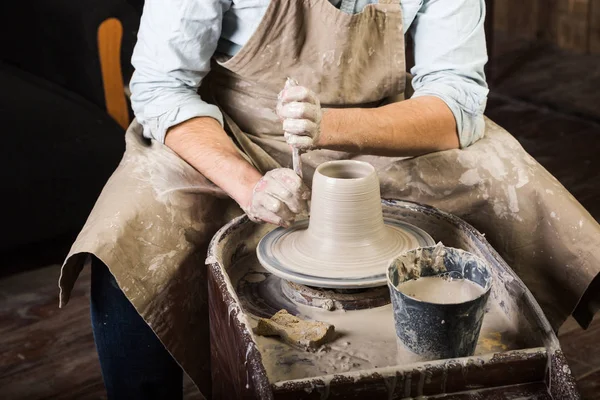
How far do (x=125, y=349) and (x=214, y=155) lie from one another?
0.37 metres

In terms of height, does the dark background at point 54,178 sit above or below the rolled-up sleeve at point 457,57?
below

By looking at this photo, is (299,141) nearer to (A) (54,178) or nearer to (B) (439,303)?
(B) (439,303)

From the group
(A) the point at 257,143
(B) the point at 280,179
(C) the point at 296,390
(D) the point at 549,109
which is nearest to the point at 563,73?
(D) the point at 549,109

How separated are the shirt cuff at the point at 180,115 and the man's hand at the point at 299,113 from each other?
274mm

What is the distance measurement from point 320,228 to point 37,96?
153 centimetres

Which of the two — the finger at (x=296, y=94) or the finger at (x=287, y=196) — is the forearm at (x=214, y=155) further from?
the finger at (x=296, y=94)

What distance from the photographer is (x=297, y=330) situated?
1.13 metres

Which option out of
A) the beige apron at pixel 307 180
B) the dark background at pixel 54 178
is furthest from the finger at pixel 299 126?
the dark background at pixel 54 178

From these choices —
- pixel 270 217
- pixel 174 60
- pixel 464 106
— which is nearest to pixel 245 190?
pixel 270 217

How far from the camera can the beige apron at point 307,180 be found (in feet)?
4.52

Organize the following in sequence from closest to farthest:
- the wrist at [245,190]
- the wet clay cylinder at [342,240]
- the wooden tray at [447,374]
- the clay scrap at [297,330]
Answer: the wooden tray at [447,374], the clay scrap at [297,330], the wet clay cylinder at [342,240], the wrist at [245,190]

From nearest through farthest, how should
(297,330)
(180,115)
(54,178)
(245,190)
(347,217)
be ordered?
(297,330)
(347,217)
(245,190)
(180,115)
(54,178)

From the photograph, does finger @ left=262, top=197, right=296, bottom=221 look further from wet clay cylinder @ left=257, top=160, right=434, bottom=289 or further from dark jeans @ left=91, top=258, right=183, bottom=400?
dark jeans @ left=91, top=258, right=183, bottom=400

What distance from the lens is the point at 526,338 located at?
109 centimetres
